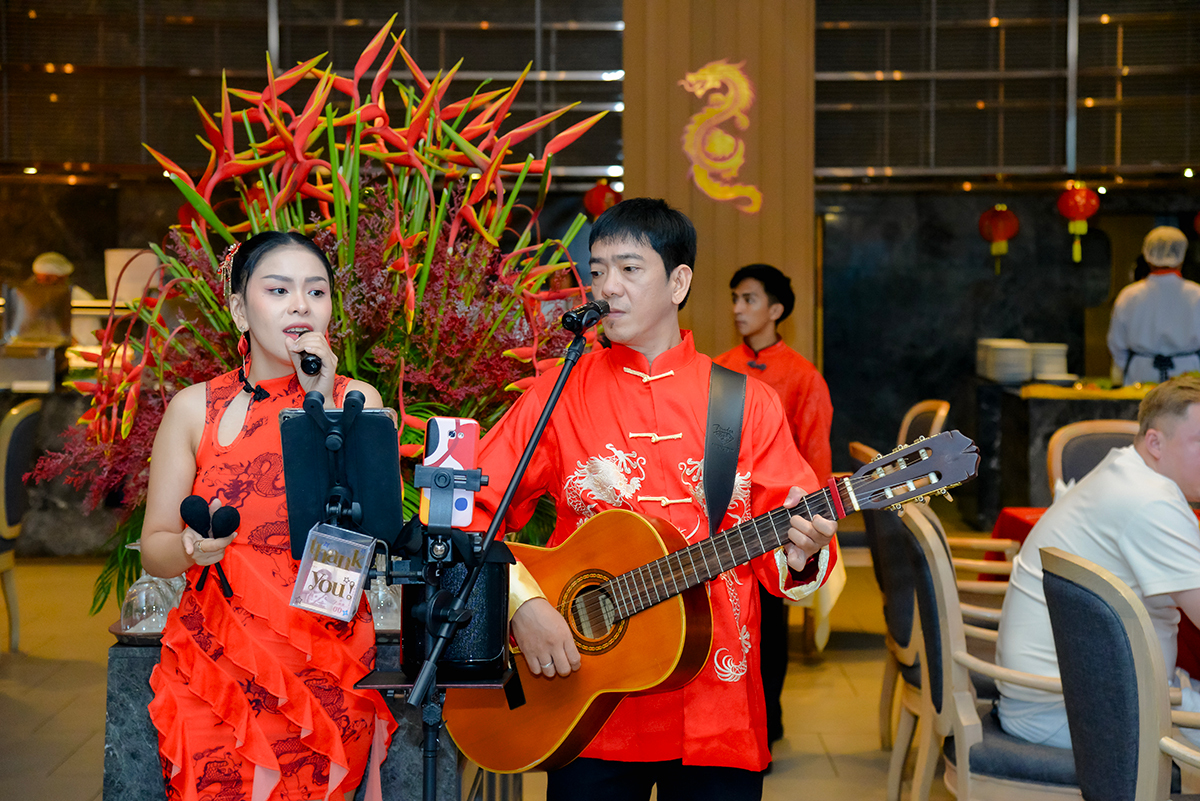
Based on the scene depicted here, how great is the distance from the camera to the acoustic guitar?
1485mm

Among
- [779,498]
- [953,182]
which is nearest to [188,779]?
[779,498]

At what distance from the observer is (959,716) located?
2377mm

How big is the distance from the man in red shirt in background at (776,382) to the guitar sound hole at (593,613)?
178 cm

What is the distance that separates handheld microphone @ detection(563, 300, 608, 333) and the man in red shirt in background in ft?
6.89

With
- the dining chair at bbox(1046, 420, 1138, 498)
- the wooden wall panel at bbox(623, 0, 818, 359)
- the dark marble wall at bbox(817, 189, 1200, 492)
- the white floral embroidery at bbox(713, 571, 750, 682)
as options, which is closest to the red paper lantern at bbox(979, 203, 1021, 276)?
the dark marble wall at bbox(817, 189, 1200, 492)

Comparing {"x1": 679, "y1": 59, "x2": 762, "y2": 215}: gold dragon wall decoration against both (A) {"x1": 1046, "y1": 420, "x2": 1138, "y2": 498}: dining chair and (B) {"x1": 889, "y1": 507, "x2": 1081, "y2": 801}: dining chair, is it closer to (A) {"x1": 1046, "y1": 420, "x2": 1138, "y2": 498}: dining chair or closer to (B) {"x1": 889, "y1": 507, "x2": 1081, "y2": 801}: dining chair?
(A) {"x1": 1046, "y1": 420, "x2": 1138, "y2": 498}: dining chair

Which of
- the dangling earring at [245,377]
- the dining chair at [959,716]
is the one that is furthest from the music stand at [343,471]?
the dining chair at [959,716]

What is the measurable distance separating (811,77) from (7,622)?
4.72 metres

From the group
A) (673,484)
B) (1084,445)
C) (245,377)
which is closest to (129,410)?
(245,377)

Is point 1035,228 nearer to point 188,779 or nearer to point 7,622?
point 7,622

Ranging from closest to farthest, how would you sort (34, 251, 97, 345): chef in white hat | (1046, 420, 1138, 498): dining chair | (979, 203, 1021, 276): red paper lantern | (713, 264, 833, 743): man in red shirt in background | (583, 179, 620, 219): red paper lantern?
(713, 264, 833, 743): man in red shirt in background < (1046, 420, 1138, 498): dining chair < (583, 179, 620, 219): red paper lantern < (34, 251, 97, 345): chef in white hat < (979, 203, 1021, 276): red paper lantern

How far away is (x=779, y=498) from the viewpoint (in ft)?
5.39

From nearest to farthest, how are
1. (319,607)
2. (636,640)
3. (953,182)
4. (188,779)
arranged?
1. (319,607)
2. (188,779)
3. (636,640)
4. (953,182)

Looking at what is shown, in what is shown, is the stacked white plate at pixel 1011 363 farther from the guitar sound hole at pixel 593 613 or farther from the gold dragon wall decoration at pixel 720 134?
the guitar sound hole at pixel 593 613
